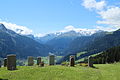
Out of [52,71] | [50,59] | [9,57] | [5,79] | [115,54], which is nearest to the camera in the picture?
[5,79]

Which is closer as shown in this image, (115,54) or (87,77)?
(87,77)

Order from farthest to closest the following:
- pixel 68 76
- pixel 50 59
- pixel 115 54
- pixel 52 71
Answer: pixel 115 54
pixel 50 59
pixel 52 71
pixel 68 76

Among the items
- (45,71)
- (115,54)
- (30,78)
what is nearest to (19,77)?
(30,78)

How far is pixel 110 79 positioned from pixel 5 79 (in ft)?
41.4

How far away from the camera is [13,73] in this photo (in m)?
25.3

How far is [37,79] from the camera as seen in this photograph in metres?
22.7

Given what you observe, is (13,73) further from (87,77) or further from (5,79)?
(87,77)

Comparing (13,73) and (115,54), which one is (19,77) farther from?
(115,54)

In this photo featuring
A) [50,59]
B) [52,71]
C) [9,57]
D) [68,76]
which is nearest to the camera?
[68,76]

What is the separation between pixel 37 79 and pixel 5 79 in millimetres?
3732

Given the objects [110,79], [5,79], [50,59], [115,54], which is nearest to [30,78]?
[5,79]

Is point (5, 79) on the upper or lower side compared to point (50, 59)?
lower

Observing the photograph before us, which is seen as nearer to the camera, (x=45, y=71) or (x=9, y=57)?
(x=45, y=71)

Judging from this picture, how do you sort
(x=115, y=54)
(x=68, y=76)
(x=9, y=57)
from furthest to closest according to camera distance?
(x=115, y=54) → (x=9, y=57) → (x=68, y=76)
